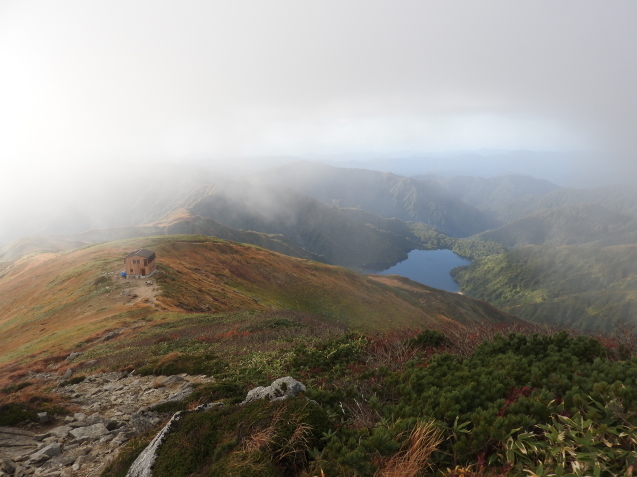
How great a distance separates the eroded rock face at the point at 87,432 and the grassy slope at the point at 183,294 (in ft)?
50.3

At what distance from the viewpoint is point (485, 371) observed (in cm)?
762

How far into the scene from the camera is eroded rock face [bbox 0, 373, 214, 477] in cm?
803

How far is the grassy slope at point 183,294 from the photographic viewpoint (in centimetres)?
3175

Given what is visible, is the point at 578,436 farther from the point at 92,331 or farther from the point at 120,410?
the point at 92,331

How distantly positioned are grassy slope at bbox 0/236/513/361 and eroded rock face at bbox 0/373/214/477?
15341mm

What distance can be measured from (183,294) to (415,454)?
40130 mm

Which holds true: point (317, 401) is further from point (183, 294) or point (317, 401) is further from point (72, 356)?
point (183, 294)

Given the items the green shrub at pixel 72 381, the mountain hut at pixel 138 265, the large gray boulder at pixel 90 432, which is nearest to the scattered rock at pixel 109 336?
the green shrub at pixel 72 381

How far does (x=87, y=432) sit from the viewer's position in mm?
9672

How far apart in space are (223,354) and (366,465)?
1335 centimetres

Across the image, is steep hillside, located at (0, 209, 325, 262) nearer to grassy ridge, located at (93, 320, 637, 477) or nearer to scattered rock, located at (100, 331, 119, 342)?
scattered rock, located at (100, 331, 119, 342)

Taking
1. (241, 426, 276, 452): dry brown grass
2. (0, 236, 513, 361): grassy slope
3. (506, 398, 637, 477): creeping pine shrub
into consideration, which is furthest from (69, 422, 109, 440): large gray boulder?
(0, 236, 513, 361): grassy slope

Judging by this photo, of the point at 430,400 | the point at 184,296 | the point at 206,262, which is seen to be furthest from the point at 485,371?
the point at 206,262

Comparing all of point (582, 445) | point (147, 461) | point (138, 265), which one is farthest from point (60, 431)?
point (138, 265)
